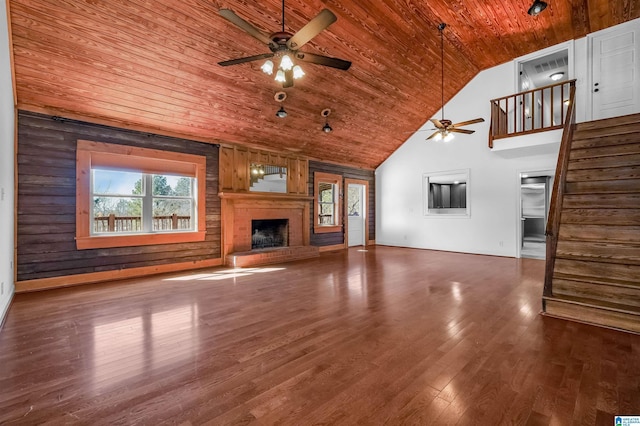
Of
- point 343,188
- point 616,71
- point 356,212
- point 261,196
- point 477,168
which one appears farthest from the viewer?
point 356,212

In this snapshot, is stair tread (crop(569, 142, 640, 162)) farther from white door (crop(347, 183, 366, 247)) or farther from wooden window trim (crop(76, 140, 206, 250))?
wooden window trim (crop(76, 140, 206, 250))

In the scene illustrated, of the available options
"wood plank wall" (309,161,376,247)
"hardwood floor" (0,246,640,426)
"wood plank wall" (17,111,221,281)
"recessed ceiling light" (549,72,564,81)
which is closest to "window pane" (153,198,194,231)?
"wood plank wall" (17,111,221,281)

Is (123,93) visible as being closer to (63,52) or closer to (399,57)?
(63,52)

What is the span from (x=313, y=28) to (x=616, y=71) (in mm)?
7009

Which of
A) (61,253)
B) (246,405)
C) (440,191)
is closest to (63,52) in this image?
(61,253)

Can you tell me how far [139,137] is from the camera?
528 centimetres

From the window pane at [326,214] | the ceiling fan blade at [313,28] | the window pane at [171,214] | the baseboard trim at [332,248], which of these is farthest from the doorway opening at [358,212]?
the ceiling fan blade at [313,28]

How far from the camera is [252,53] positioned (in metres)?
4.46

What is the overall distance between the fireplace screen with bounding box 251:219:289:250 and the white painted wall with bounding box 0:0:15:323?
13.2ft

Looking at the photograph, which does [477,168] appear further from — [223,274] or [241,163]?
[223,274]

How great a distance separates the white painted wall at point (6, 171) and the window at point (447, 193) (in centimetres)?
852

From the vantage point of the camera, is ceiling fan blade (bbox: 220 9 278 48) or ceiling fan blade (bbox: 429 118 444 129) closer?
ceiling fan blade (bbox: 220 9 278 48)

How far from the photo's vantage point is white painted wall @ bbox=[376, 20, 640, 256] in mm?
6379

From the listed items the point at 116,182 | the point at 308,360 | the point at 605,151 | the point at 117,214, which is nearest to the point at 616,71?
the point at 605,151
